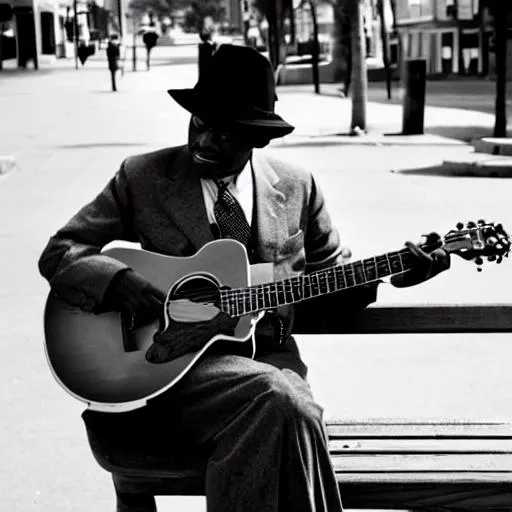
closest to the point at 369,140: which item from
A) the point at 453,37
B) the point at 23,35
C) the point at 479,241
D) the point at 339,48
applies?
the point at 479,241

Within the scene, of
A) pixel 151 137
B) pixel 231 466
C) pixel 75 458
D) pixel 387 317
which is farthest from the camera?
pixel 151 137

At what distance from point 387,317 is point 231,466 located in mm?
945

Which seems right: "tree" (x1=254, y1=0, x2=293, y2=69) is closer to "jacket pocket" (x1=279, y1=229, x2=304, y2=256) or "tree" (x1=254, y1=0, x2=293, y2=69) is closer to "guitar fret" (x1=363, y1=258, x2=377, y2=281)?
"jacket pocket" (x1=279, y1=229, x2=304, y2=256)

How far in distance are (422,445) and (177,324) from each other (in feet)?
2.72

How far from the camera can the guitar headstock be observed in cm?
332

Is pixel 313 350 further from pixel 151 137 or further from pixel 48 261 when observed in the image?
pixel 151 137

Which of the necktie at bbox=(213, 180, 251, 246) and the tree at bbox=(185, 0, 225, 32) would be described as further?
the tree at bbox=(185, 0, 225, 32)

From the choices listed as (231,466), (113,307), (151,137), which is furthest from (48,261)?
(151,137)

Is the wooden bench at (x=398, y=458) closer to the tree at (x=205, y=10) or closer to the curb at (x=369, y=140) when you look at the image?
the curb at (x=369, y=140)

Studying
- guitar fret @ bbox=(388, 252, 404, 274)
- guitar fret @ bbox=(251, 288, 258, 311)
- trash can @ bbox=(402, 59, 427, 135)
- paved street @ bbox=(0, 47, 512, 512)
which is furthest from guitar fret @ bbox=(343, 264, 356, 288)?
trash can @ bbox=(402, 59, 427, 135)

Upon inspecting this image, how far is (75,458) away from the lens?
527cm

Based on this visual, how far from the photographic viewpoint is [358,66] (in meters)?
21.0

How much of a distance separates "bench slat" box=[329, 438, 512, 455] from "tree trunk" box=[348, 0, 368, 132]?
17.2 meters

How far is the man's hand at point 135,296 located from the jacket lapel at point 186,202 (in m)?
0.21
